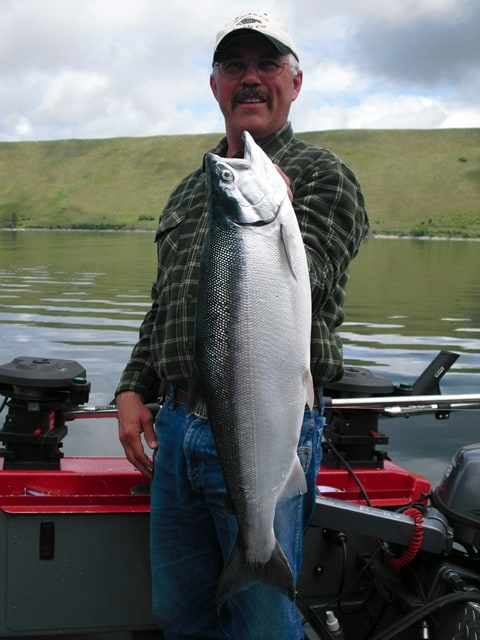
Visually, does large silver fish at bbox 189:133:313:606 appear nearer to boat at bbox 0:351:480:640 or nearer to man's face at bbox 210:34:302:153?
man's face at bbox 210:34:302:153

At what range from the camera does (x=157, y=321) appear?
268 centimetres

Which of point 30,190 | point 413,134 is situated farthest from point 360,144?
point 30,190

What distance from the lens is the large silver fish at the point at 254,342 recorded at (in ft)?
6.29

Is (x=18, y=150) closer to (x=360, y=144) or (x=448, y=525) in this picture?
(x=360, y=144)

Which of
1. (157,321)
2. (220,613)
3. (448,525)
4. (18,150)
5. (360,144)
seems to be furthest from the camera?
(18,150)

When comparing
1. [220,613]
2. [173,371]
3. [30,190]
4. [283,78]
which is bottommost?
[220,613]

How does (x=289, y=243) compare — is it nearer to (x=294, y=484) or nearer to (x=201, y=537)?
(x=294, y=484)

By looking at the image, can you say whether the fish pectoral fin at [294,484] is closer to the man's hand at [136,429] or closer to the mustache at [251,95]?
the man's hand at [136,429]


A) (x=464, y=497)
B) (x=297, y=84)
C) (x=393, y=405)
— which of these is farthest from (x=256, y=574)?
(x=297, y=84)

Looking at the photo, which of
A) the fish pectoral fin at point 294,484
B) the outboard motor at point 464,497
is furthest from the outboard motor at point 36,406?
the outboard motor at point 464,497

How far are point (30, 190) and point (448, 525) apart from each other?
12275 cm

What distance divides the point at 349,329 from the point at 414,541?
13.8 meters

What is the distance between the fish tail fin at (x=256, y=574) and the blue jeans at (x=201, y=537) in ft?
0.36

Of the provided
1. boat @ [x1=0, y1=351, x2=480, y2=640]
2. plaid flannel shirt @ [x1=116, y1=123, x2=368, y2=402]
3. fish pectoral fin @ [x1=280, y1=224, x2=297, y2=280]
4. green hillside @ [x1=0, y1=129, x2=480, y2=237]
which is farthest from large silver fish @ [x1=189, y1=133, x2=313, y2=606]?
green hillside @ [x1=0, y1=129, x2=480, y2=237]
